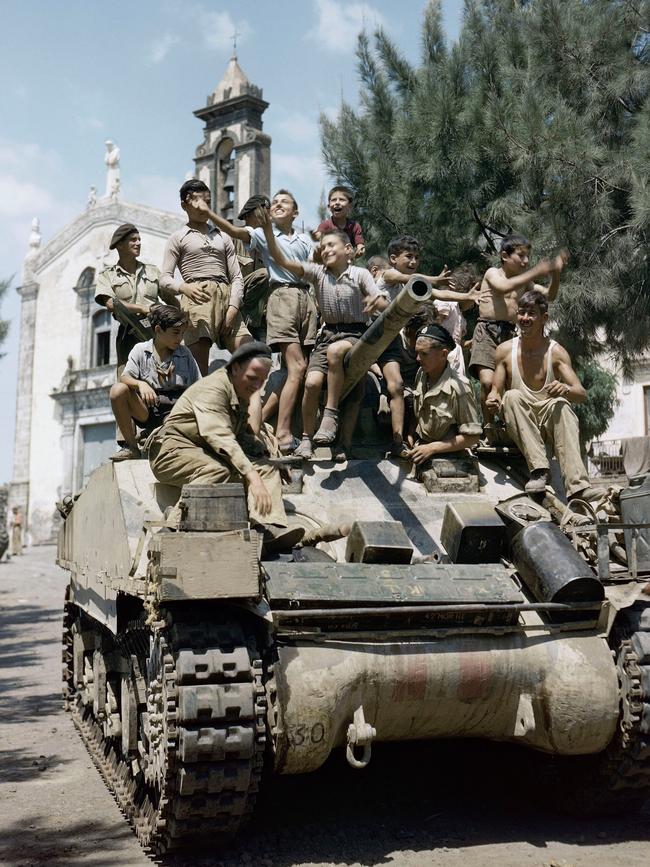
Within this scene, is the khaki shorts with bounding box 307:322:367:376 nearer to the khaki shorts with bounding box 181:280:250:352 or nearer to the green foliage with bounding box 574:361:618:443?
the khaki shorts with bounding box 181:280:250:352

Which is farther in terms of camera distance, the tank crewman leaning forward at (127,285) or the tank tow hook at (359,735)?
the tank crewman leaning forward at (127,285)

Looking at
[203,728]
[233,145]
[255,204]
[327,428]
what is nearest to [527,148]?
[255,204]

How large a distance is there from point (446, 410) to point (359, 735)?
7.65 ft

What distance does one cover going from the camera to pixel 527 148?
1180cm

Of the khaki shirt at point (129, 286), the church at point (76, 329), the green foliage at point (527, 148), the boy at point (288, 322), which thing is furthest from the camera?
the church at point (76, 329)

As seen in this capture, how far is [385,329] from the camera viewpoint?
18.9 ft

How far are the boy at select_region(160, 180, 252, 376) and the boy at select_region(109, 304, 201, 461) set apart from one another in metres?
0.72

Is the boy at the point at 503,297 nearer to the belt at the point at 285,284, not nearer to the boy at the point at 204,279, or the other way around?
the belt at the point at 285,284

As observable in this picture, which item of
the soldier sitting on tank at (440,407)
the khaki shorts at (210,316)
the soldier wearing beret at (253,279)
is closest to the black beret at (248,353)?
the soldier sitting on tank at (440,407)

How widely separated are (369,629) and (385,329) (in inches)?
66.9

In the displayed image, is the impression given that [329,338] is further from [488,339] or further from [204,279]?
[204,279]

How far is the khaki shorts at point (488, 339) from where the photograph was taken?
7336 mm

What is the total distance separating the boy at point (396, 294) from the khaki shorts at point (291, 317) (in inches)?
20.0

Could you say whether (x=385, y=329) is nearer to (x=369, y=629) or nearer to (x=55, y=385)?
(x=369, y=629)
